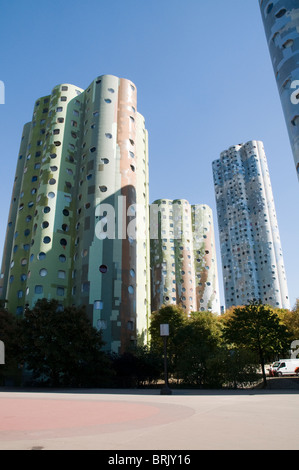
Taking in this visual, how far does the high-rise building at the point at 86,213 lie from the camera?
44125 mm

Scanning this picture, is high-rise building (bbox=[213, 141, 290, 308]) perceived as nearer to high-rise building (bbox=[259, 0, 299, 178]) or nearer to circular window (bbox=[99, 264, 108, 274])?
high-rise building (bbox=[259, 0, 299, 178])

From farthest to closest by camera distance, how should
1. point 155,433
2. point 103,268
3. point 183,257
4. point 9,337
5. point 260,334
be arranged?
1. point 183,257
2. point 103,268
3. point 9,337
4. point 260,334
5. point 155,433

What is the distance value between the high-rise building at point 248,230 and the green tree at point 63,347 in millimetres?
114579

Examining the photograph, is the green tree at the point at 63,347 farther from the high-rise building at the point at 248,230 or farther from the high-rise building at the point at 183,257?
the high-rise building at the point at 248,230

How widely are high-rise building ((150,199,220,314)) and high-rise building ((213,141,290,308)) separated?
129 ft

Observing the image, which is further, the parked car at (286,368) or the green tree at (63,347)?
the parked car at (286,368)

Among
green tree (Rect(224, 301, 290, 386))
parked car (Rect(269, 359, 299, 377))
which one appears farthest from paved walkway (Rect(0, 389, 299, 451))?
parked car (Rect(269, 359, 299, 377))

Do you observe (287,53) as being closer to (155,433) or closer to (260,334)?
(260,334)

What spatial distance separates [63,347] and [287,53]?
50984 millimetres

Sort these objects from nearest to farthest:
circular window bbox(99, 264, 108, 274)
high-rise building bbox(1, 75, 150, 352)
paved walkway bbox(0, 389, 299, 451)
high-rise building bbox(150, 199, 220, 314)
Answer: paved walkway bbox(0, 389, 299, 451), high-rise building bbox(1, 75, 150, 352), circular window bbox(99, 264, 108, 274), high-rise building bbox(150, 199, 220, 314)

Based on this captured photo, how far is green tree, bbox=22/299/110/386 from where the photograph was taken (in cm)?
2867

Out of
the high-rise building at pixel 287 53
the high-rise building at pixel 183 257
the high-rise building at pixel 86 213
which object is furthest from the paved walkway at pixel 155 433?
the high-rise building at pixel 183 257

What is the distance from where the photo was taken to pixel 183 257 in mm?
102000

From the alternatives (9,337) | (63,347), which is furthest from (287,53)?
(9,337)
